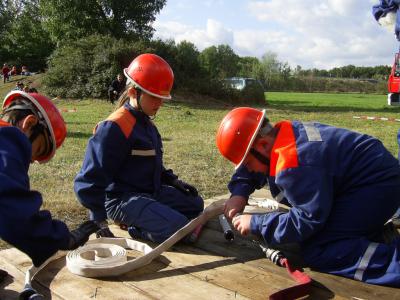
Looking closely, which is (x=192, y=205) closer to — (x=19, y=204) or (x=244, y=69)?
(x=19, y=204)

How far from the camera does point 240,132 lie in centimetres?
280

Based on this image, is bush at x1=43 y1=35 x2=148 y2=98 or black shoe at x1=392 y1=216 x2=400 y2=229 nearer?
black shoe at x1=392 y1=216 x2=400 y2=229

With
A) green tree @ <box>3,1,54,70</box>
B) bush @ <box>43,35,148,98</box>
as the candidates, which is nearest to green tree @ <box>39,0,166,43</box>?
bush @ <box>43,35,148,98</box>

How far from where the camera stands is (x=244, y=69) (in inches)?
2785

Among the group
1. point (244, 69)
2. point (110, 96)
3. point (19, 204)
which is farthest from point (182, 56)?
point (244, 69)

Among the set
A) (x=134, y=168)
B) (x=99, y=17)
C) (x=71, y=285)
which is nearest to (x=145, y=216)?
(x=134, y=168)

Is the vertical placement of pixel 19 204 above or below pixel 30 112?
below

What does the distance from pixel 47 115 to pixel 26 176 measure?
40cm

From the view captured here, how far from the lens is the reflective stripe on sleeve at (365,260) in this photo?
8.80ft

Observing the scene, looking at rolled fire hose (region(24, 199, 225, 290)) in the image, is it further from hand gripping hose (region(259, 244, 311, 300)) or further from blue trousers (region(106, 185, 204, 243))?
hand gripping hose (region(259, 244, 311, 300))

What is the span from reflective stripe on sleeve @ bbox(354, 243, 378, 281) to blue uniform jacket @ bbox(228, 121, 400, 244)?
0.31 metres

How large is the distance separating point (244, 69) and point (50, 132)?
69696mm

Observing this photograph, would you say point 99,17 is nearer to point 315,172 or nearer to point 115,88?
point 115,88

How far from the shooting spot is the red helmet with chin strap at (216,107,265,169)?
2801 mm
